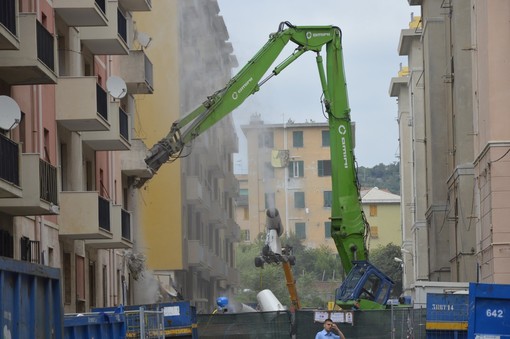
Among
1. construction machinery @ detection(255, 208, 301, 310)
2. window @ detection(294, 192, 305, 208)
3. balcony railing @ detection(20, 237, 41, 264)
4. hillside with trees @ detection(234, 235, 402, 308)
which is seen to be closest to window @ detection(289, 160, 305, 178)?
window @ detection(294, 192, 305, 208)

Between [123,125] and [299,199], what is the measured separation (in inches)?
2585

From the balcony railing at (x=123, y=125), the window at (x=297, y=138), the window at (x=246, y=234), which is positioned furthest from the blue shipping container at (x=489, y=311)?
the window at (x=297, y=138)

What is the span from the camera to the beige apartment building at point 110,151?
3183cm

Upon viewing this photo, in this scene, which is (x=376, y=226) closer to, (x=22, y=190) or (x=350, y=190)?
(x=350, y=190)

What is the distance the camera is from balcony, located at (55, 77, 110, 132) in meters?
38.5

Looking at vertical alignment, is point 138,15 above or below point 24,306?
above

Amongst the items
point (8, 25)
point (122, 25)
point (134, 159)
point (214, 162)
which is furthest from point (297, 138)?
point (8, 25)

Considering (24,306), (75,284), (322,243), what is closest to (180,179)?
(75,284)

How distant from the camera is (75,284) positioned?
133ft

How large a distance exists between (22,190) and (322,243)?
315ft

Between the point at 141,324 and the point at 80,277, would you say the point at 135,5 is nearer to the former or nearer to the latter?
the point at 80,277

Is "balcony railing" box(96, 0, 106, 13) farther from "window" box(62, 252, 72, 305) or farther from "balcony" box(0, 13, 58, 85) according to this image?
"window" box(62, 252, 72, 305)

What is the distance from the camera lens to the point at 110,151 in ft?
153

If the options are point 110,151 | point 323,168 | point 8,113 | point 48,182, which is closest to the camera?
point 8,113
